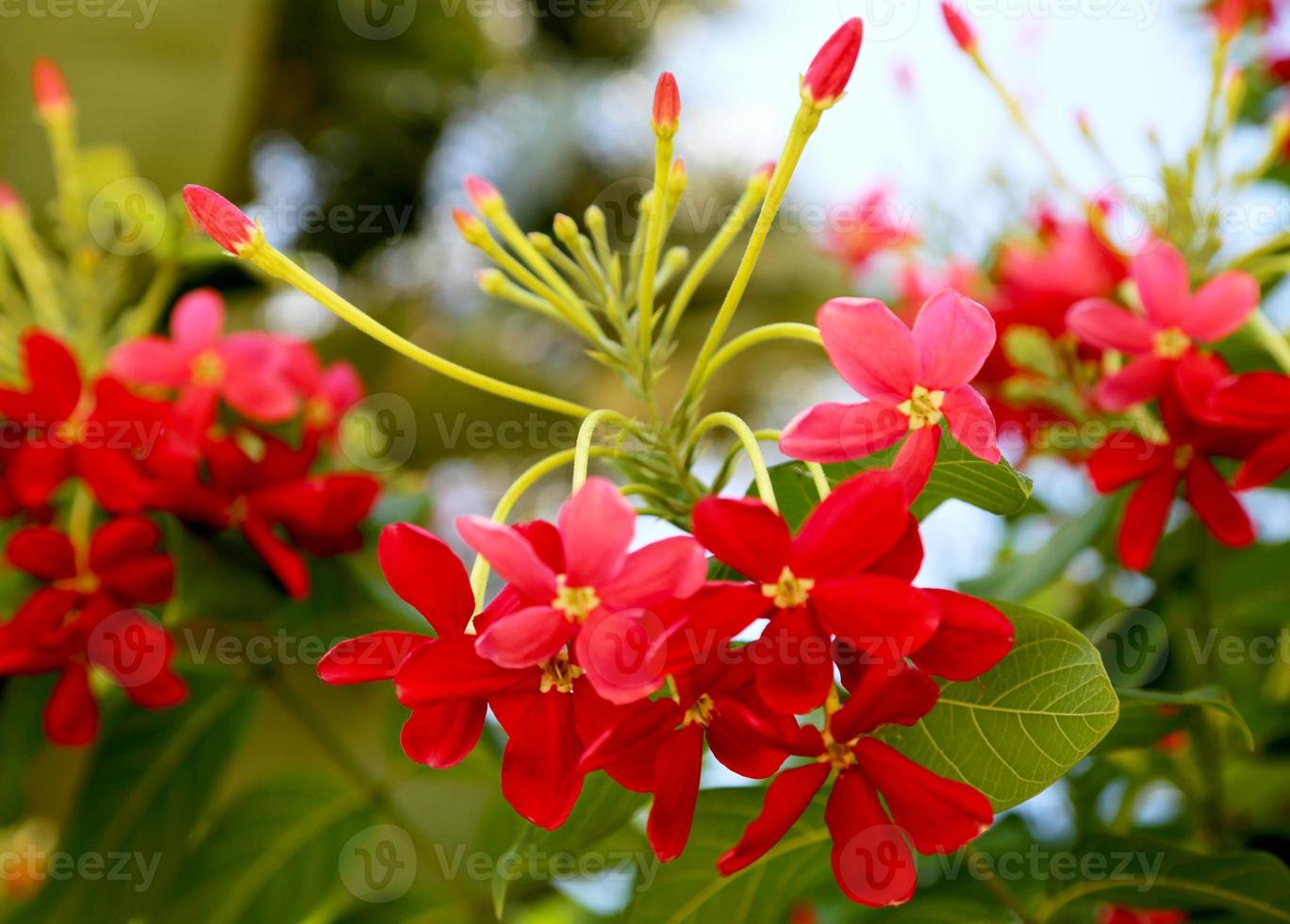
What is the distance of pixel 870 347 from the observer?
0.43 m

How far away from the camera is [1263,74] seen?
3.80ft

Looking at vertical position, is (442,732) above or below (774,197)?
below

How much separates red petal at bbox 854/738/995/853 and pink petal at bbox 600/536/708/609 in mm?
105

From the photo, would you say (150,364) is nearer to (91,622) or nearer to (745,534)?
(91,622)

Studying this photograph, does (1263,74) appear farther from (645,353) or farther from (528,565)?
(528,565)

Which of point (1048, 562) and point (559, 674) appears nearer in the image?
point (559, 674)

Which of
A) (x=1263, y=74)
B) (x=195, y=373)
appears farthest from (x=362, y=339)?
(x=1263, y=74)

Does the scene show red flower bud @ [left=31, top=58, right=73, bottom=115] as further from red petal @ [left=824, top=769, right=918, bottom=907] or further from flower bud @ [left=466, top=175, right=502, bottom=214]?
red petal @ [left=824, top=769, right=918, bottom=907]

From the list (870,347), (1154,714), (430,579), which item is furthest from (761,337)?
(1154,714)

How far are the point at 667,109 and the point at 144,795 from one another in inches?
26.3

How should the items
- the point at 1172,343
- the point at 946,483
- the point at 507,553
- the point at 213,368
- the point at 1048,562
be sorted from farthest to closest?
the point at 213,368 < the point at 1048,562 < the point at 1172,343 < the point at 946,483 < the point at 507,553

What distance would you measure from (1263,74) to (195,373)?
107cm

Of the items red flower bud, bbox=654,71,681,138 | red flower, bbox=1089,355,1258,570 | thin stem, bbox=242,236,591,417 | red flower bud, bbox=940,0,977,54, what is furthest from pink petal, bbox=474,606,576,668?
red flower bud, bbox=940,0,977,54

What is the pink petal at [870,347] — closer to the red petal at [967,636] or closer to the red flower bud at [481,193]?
the red petal at [967,636]
